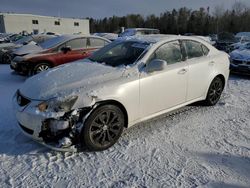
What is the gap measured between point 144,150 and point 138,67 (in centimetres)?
124

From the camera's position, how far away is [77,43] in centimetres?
815

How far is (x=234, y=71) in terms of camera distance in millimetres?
8570

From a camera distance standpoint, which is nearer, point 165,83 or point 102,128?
point 102,128

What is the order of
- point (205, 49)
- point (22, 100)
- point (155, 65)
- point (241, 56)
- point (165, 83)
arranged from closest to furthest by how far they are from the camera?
point (22, 100)
point (155, 65)
point (165, 83)
point (205, 49)
point (241, 56)

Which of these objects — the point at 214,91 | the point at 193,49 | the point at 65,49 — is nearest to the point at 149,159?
the point at 193,49

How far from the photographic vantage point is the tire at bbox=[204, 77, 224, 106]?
16.7 feet

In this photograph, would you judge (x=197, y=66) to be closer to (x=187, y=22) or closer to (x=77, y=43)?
(x=77, y=43)

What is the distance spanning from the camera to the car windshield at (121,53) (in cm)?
403

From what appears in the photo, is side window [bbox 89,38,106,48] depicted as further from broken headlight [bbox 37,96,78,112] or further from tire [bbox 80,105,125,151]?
broken headlight [bbox 37,96,78,112]

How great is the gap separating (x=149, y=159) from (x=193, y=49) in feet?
8.03

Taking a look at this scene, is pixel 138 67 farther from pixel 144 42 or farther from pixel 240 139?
pixel 240 139

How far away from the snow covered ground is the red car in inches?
134

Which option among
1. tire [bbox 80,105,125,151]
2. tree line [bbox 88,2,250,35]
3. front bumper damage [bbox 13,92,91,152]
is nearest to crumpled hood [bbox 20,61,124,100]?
front bumper damage [bbox 13,92,91,152]

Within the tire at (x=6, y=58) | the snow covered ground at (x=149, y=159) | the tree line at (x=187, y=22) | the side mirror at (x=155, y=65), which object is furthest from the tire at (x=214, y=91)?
the tree line at (x=187, y=22)
